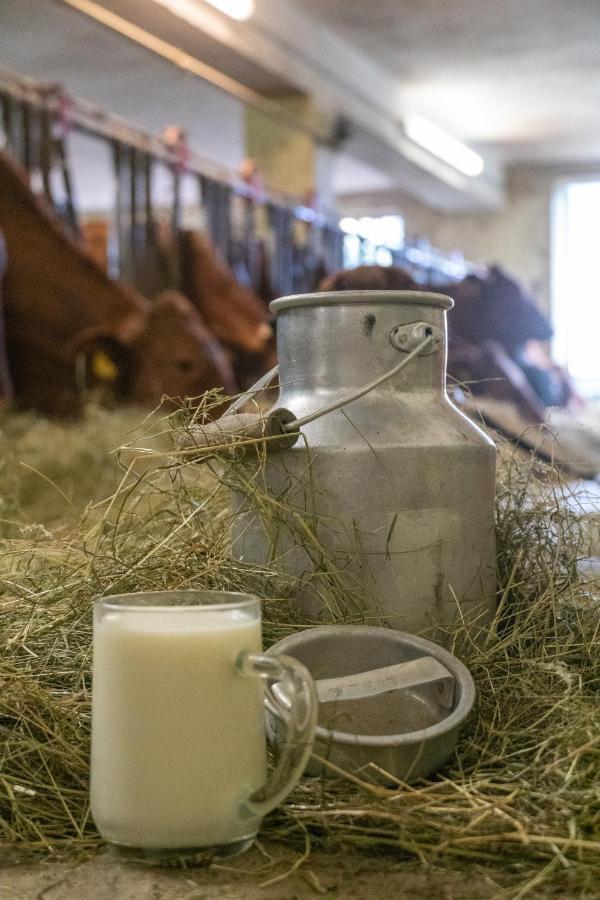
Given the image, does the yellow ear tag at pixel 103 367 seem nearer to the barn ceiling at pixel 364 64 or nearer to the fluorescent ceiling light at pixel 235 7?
the barn ceiling at pixel 364 64

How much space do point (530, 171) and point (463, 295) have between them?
6.71 metres

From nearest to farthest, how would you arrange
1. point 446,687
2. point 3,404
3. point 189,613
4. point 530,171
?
point 189,613 < point 446,687 < point 3,404 < point 530,171

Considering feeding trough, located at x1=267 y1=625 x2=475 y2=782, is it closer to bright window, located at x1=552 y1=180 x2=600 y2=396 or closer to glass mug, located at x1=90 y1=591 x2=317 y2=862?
glass mug, located at x1=90 y1=591 x2=317 y2=862

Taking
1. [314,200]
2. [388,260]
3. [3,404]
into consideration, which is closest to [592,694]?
[3,404]

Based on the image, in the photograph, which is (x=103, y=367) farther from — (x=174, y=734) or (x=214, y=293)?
(x=174, y=734)

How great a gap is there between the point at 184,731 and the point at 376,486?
43 cm

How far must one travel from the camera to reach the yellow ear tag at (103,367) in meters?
3.54

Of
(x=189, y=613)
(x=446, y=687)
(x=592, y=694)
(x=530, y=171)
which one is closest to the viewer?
(x=189, y=613)

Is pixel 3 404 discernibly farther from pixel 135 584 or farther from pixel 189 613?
pixel 189 613

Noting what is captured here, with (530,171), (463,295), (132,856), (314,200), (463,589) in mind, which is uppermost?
(530,171)

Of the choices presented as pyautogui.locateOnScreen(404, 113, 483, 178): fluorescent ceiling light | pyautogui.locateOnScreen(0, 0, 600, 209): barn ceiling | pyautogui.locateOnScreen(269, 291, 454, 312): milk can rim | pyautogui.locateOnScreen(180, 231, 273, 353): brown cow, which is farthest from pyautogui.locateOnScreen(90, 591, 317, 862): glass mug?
pyautogui.locateOnScreen(404, 113, 483, 178): fluorescent ceiling light

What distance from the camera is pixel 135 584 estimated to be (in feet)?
3.83

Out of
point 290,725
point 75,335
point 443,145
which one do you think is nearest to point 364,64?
point 443,145

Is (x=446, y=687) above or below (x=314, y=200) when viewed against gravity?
below
